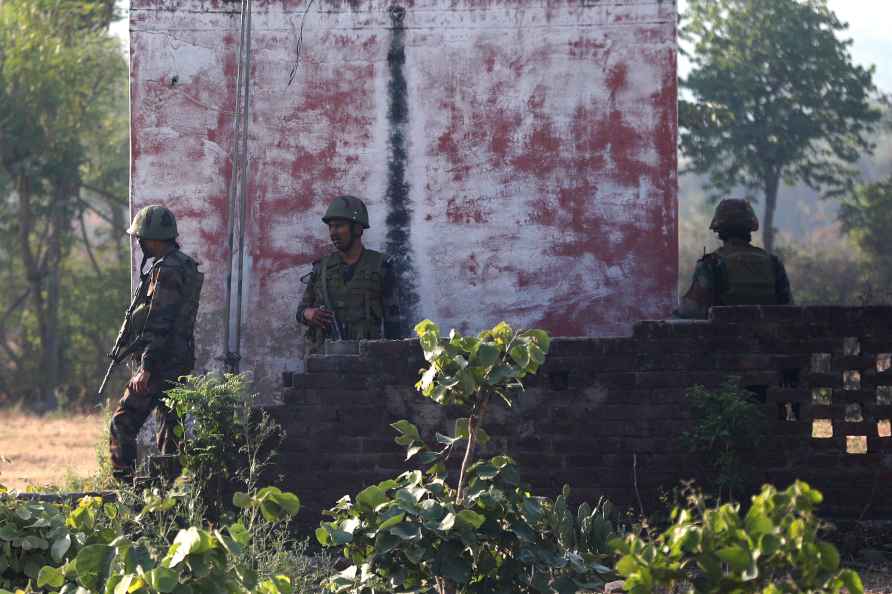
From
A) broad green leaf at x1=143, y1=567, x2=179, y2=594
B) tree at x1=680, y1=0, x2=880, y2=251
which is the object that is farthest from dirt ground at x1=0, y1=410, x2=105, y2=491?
tree at x1=680, y1=0, x2=880, y2=251

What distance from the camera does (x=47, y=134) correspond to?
59.9ft

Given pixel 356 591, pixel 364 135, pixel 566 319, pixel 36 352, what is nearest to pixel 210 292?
pixel 364 135

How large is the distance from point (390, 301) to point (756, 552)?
4.98 meters

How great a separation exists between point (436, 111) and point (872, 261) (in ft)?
47.6

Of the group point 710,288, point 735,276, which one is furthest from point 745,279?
point 710,288

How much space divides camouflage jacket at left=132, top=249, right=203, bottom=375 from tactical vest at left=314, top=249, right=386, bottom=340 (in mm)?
889

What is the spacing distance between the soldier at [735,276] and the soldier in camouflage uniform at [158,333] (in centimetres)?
299

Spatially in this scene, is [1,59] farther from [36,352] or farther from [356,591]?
[356,591]

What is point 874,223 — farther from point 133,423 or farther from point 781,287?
point 133,423

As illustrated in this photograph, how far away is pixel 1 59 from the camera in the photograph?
18484mm

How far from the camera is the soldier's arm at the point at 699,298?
7957 mm

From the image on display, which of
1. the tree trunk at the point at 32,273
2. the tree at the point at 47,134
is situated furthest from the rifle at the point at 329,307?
the tree trunk at the point at 32,273

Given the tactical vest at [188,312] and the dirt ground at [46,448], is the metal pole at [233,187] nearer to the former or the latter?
the tactical vest at [188,312]

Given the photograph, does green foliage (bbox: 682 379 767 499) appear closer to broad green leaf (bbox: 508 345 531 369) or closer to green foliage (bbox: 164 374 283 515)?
broad green leaf (bbox: 508 345 531 369)
